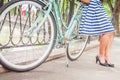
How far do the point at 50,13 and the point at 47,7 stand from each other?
0.09 meters

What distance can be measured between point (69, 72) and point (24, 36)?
0.81 meters

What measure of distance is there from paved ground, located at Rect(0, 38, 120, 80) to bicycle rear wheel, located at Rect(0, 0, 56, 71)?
0.11 meters

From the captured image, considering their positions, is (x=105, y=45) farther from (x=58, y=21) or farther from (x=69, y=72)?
(x=58, y=21)

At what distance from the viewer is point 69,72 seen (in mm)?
4031

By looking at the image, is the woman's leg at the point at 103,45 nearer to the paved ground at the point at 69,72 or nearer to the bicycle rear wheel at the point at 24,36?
the paved ground at the point at 69,72

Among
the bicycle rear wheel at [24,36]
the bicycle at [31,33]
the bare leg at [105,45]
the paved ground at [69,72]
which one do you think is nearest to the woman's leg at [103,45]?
the bare leg at [105,45]

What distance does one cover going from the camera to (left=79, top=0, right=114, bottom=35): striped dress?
4.36m

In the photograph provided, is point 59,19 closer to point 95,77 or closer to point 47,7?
point 47,7

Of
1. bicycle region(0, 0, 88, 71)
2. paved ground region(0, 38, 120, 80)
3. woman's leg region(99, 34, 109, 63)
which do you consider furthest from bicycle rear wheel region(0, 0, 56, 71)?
woman's leg region(99, 34, 109, 63)

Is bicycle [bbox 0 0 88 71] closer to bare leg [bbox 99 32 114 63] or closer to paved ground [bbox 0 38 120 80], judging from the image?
paved ground [bbox 0 38 120 80]

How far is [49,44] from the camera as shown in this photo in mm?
3900

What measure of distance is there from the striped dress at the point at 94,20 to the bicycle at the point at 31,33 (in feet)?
0.48

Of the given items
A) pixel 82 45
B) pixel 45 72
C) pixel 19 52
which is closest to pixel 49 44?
pixel 45 72

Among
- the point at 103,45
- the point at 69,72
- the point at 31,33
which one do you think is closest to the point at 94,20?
the point at 103,45
